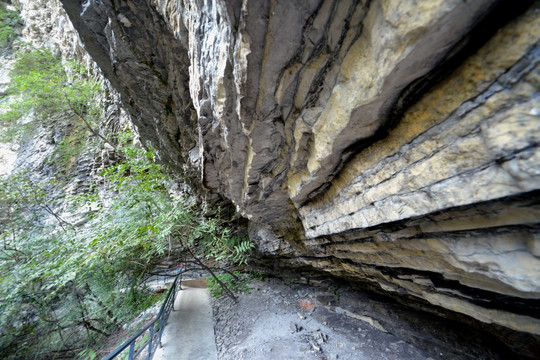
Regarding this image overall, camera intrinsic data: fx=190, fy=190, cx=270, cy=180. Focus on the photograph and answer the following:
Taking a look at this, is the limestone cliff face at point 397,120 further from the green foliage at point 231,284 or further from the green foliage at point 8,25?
the green foliage at point 8,25

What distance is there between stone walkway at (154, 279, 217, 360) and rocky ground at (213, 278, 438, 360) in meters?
0.25

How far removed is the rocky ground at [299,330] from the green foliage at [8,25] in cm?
2126

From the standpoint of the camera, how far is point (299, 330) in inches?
159

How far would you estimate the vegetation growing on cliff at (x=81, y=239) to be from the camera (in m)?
3.78

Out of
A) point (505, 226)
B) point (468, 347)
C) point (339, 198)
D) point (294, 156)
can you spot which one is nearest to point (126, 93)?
point (294, 156)

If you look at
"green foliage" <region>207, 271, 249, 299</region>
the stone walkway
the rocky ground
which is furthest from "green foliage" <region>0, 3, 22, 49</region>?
the rocky ground

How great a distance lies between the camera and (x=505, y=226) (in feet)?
3.61

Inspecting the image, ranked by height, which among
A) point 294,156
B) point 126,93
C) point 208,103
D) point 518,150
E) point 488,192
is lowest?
point 488,192

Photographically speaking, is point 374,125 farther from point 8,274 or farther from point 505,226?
point 8,274

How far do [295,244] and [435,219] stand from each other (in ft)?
11.4

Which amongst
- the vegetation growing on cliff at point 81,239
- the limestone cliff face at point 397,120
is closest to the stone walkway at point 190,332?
the vegetation growing on cliff at point 81,239

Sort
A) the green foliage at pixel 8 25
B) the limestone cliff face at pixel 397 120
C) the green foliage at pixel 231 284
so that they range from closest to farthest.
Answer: the limestone cliff face at pixel 397 120 < the green foliage at pixel 231 284 < the green foliage at pixel 8 25

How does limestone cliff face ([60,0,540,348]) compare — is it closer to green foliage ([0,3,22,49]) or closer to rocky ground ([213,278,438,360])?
rocky ground ([213,278,438,360])

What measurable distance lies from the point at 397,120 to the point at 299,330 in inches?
179
